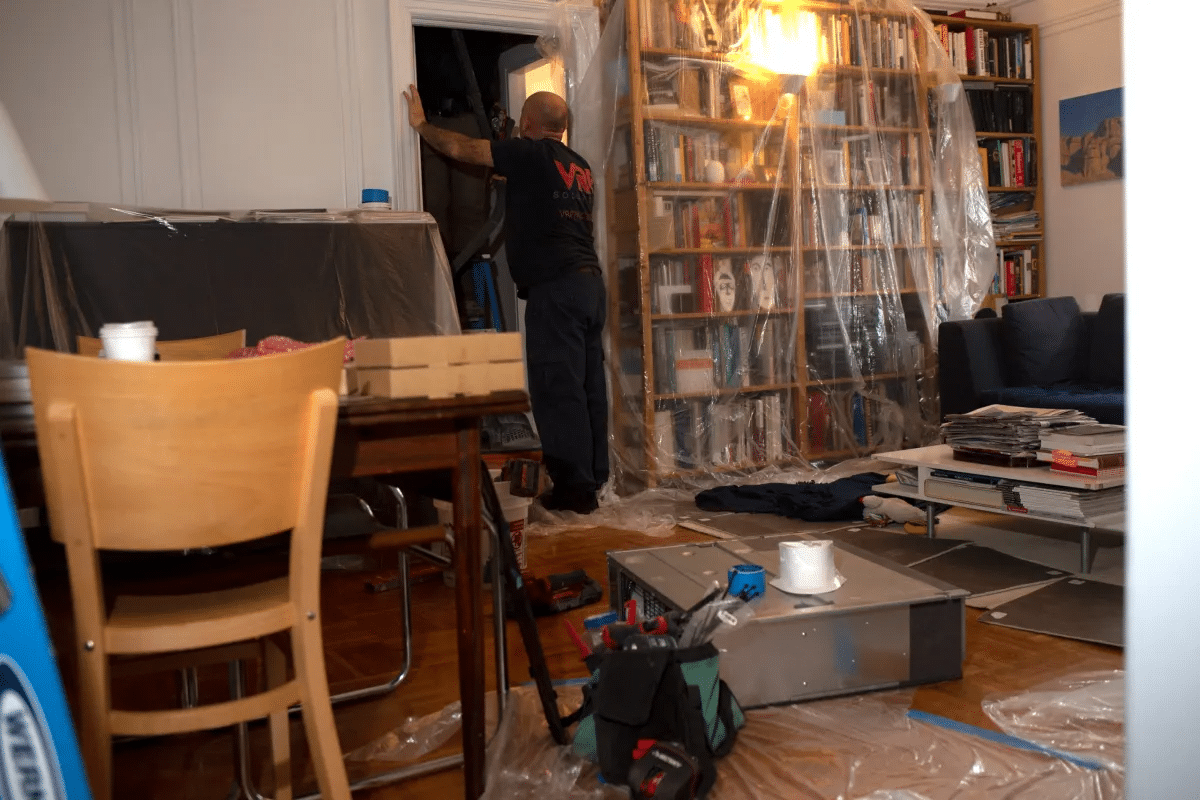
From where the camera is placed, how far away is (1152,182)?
632 millimetres

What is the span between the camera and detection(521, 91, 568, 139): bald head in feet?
13.1

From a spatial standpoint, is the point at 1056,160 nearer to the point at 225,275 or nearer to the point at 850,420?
the point at 850,420

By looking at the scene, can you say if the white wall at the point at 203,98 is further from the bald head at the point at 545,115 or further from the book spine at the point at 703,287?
the book spine at the point at 703,287

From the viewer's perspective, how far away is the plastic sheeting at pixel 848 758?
166 cm

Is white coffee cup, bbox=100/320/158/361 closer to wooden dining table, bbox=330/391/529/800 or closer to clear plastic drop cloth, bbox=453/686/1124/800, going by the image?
wooden dining table, bbox=330/391/529/800

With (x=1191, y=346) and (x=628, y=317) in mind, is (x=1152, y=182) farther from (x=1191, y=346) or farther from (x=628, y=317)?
(x=628, y=317)

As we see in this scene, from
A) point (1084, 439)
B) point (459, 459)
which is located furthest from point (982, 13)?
point (459, 459)

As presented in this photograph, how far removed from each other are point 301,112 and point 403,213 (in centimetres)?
62

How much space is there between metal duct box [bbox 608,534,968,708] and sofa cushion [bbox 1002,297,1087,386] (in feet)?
8.42

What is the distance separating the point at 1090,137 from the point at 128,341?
5553 millimetres

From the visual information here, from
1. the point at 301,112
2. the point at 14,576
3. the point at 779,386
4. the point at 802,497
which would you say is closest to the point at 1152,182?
the point at 14,576

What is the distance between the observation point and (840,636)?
2.08m

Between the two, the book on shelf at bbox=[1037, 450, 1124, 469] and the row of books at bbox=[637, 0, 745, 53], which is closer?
the book on shelf at bbox=[1037, 450, 1124, 469]

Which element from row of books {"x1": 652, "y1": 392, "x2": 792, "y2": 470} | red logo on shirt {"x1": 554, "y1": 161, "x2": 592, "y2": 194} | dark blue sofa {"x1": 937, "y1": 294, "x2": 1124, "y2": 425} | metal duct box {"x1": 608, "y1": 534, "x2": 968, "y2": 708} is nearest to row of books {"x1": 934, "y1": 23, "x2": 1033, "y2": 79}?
dark blue sofa {"x1": 937, "y1": 294, "x2": 1124, "y2": 425}
